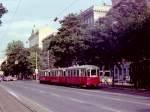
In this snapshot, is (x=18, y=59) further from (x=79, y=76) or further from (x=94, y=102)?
(x=94, y=102)

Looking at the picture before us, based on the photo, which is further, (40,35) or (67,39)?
(40,35)

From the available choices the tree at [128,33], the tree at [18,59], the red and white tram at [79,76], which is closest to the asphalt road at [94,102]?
the tree at [128,33]

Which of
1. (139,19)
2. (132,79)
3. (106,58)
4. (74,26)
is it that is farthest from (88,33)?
(74,26)

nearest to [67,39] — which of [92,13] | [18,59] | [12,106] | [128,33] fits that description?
[92,13]

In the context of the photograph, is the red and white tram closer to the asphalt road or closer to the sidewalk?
the asphalt road

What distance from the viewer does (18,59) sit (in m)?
152

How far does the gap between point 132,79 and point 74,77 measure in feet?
38.0

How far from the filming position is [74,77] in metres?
64.0

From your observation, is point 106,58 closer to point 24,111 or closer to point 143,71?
point 143,71

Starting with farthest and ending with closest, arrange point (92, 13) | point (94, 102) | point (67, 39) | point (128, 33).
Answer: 1. point (92, 13)
2. point (67, 39)
3. point (128, 33)
4. point (94, 102)

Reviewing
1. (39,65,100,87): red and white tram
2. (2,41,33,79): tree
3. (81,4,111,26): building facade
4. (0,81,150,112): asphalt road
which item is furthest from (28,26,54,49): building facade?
(0,81,150,112): asphalt road

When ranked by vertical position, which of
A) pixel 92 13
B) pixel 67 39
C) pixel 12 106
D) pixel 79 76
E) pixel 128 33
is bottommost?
pixel 12 106

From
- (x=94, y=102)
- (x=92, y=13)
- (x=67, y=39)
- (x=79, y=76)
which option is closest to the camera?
(x=94, y=102)

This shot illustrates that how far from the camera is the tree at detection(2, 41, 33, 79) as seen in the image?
148 meters
